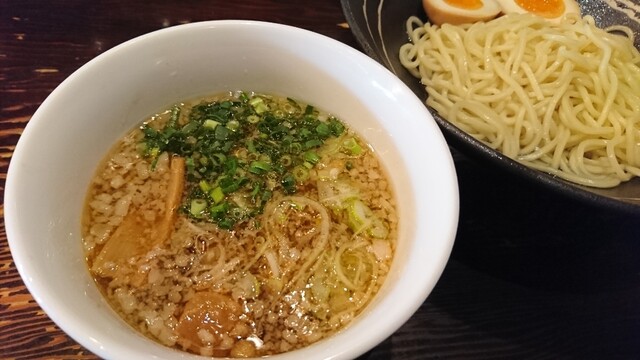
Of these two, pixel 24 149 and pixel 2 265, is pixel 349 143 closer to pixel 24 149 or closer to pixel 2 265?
pixel 24 149

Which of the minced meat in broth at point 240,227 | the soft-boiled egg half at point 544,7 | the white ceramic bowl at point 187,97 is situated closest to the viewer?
the white ceramic bowl at point 187,97

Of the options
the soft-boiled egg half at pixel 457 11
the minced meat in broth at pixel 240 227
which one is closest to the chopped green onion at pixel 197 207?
the minced meat in broth at pixel 240 227

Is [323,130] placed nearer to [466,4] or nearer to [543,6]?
[466,4]

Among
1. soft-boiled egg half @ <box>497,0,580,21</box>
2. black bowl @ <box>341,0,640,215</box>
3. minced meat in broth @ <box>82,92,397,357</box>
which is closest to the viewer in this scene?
minced meat in broth @ <box>82,92,397,357</box>

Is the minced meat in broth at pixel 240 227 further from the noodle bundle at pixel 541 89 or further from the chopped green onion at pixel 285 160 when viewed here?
the noodle bundle at pixel 541 89

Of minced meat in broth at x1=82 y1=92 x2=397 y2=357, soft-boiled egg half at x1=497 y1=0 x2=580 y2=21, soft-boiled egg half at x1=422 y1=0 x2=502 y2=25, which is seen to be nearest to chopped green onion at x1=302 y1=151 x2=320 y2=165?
minced meat in broth at x1=82 y1=92 x2=397 y2=357

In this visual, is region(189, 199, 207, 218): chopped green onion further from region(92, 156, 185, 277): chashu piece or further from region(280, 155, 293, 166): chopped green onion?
region(280, 155, 293, 166): chopped green onion
